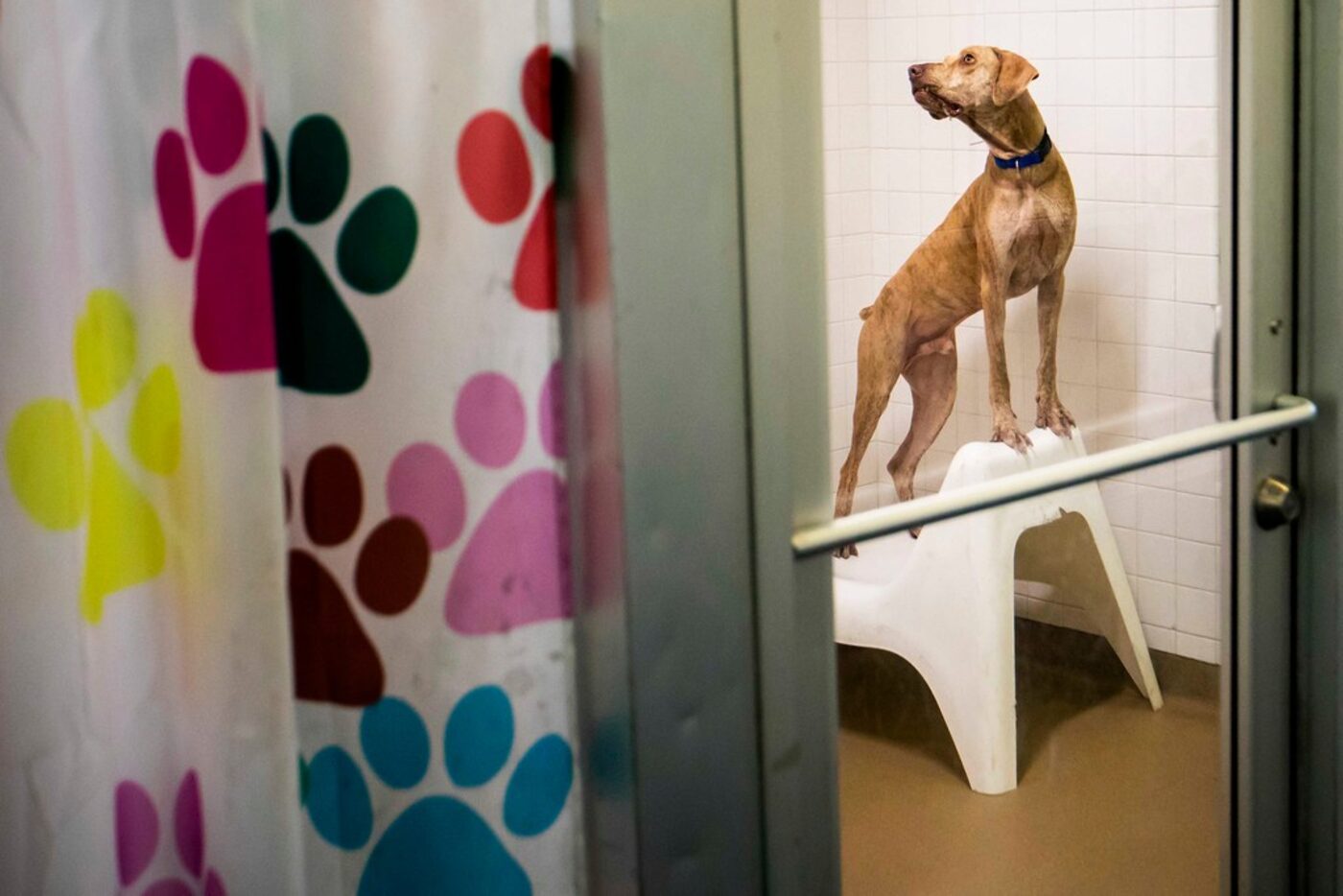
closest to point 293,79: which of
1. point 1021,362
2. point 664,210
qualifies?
point 664,210

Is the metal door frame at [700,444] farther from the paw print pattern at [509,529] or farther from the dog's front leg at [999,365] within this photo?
the dog's front leg at [999,365]

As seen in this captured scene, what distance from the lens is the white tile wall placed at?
1188 mm

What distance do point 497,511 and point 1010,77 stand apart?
2.19ft

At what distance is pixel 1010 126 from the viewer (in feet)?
4.30

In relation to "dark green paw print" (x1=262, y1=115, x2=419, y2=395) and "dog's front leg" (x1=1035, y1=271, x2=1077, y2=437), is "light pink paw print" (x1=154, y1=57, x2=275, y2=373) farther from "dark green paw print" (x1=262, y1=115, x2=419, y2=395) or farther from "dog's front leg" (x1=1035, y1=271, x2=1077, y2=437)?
Answer: "dog's front leg" (x1=1035, y1=271, x2=1077, y2=437)

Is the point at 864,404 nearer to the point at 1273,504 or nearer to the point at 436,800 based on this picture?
the point at 436,800

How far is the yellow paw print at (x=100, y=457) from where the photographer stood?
82cm

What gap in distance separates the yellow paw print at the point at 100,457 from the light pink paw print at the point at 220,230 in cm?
4

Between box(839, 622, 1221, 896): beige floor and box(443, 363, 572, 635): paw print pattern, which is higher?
box(443, 363, 572, 635): paw print pattern

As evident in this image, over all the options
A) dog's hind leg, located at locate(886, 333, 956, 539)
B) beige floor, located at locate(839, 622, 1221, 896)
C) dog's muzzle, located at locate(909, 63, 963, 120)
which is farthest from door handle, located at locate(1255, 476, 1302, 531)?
dog's muzzle, located at locate(909, 63, 963, 120)

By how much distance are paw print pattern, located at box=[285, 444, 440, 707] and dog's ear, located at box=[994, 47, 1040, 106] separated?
0.66 m

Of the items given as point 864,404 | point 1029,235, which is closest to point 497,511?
point 864,404

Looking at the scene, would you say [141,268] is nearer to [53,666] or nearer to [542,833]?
[53,666]

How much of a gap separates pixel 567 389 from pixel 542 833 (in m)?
0.33
